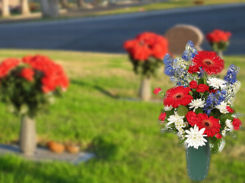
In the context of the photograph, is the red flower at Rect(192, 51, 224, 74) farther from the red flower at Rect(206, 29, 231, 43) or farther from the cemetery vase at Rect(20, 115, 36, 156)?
the red flower at Rect(206, 29, 231, 43)


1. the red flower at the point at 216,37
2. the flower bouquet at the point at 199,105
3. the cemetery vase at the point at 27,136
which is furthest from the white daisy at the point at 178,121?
the red flower at the point at 216,37

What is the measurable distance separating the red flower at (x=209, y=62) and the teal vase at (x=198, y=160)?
1.45 feet

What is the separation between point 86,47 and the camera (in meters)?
21.6

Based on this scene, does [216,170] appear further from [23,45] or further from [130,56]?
[23,45]

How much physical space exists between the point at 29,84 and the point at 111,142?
1.78 m

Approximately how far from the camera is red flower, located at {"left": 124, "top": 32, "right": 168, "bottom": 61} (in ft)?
37.4

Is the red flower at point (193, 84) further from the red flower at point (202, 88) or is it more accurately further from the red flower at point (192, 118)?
the red flower at point (192, 118)

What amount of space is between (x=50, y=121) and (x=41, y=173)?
278cm

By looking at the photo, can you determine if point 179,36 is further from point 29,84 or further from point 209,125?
point 209,125

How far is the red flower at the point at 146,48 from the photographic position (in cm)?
1141

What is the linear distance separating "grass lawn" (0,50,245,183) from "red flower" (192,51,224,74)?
152 inches

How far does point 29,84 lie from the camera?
7.23m

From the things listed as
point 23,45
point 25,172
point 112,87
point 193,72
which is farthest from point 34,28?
point 193,72

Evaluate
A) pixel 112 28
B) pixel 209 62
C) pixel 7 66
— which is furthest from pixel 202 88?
pixel 112 28
